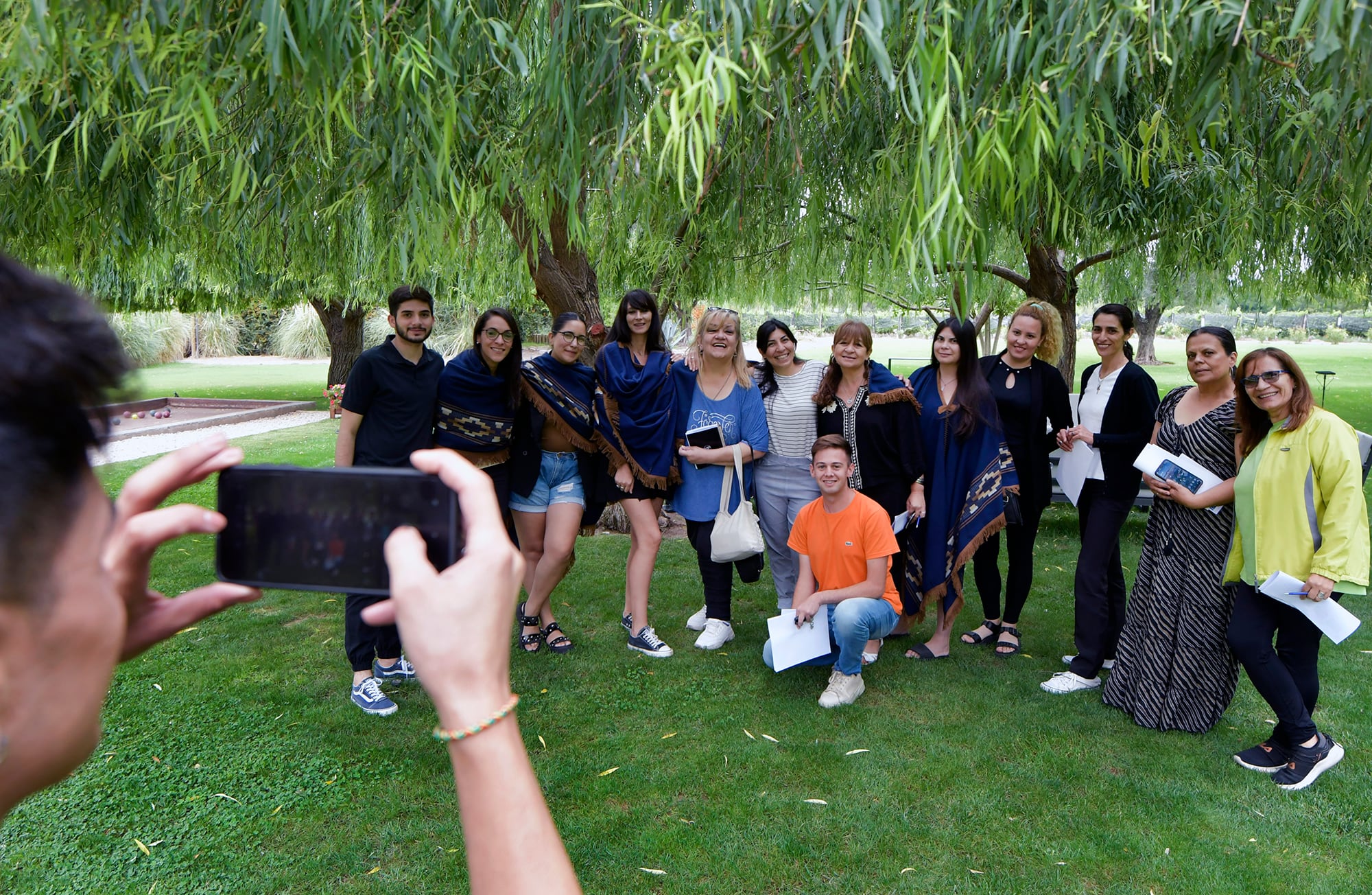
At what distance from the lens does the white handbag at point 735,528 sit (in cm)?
456

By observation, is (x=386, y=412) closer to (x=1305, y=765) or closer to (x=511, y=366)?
(x=511, y=366)

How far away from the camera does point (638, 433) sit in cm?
475

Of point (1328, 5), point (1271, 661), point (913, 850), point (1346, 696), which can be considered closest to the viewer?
point (1328, 5)

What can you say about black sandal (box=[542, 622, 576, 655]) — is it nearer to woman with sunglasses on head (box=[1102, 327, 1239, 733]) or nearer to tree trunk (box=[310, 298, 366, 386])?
woman with sunglasses on head (box=[1102, 327, 1239, 733])

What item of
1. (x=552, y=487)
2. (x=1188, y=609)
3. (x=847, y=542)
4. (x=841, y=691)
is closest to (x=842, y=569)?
(x=847, y=542)

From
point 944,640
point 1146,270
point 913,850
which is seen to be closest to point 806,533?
point 944,640

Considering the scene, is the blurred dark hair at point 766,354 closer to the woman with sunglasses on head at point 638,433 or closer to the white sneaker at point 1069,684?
the woman with sunglasses on head at point 638,433

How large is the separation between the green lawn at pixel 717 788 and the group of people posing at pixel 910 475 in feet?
0.67

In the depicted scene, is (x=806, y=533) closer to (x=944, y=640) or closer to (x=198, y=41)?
(x=944, y=640)

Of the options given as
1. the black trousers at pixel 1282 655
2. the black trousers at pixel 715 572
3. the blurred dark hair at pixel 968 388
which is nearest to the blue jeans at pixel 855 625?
the black trousers at pixel 715 572

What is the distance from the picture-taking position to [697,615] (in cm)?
509

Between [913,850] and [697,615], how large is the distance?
227 centimetres

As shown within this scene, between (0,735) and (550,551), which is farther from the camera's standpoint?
(550,551)

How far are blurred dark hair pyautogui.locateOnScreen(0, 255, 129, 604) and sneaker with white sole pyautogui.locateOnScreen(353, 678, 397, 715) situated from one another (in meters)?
3.53
